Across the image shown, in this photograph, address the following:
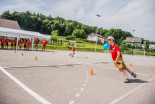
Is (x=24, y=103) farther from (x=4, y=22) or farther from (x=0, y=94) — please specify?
(x=4, y=22)

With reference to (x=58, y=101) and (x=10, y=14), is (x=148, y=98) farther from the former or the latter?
(x=10, y=14)

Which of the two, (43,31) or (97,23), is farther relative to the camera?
(43,31)

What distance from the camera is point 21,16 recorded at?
306ft

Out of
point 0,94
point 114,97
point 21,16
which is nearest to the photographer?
point 0,94

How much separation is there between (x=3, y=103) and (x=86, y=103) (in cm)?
191

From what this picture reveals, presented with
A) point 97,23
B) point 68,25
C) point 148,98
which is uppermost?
point 68,25

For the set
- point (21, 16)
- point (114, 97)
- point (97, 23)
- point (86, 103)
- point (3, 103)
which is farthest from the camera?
point (21, 16)

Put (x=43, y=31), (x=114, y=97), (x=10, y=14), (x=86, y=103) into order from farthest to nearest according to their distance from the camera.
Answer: (x=43, y=31) < (x=10, y=14) < (x=114, y=97) < (x=86, y=103)

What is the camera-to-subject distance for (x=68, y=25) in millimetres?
108938

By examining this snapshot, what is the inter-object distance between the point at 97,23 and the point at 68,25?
7300 cm

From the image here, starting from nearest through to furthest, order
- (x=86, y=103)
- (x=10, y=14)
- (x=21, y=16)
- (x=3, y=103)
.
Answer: (x=3, y=103) → (x=86, y=103) → (x=10, y=14) → (x=21, y=16)

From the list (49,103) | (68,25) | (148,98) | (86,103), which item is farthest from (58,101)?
(68,25)

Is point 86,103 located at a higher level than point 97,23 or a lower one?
lower

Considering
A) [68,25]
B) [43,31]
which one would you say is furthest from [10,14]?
[68,25]
